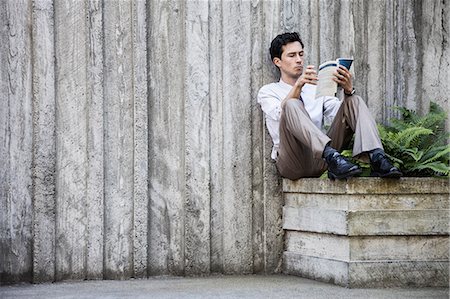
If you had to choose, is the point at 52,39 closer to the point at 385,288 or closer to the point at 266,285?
the point at 266,285

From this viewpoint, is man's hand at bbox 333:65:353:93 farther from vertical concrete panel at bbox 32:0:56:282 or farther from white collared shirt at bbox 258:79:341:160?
vertical concrete panel at bbox 32:0:56:282

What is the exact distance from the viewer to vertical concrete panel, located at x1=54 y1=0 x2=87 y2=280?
503 cm

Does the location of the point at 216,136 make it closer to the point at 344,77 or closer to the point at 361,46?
the point at 344,77

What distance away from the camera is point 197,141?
5.32 m

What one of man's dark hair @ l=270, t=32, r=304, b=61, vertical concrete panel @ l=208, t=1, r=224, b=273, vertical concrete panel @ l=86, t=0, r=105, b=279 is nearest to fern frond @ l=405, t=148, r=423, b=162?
man's dark hair @ l=270, t=32, r=304, b=61

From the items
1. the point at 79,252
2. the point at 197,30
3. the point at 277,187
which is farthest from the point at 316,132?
the point at 79,252

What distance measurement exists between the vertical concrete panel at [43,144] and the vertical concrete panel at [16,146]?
0.04 m

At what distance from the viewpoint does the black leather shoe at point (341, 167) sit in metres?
4.60

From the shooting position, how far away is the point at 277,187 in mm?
5500

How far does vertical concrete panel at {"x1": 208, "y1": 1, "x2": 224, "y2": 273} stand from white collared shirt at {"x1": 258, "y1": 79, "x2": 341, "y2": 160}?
30 centimetres

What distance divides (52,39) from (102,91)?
0.45 meters

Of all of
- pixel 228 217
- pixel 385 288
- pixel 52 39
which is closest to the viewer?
pixel 385 288

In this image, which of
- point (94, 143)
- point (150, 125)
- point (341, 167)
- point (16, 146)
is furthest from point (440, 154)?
point (16, 146)

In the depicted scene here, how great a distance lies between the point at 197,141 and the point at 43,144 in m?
1.00
